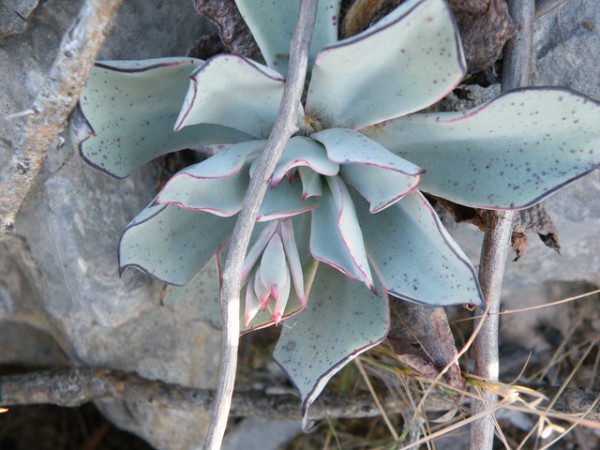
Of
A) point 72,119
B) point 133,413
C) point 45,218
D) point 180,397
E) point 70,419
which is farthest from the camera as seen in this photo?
point 70,419

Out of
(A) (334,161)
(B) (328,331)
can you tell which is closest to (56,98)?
(A) (334,161)

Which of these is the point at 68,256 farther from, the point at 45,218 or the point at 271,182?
the point at 271,182

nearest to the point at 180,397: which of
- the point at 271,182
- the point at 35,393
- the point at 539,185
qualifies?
the point at 35,393

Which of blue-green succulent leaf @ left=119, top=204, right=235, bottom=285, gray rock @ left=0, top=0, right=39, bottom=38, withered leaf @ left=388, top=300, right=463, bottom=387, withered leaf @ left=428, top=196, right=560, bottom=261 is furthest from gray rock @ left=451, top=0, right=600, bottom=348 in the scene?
gray rock @ left=0, top=0, right=39, bottom=38

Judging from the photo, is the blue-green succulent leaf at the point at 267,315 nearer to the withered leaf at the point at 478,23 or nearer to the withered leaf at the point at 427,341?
the withered leaf at the point at 427,341

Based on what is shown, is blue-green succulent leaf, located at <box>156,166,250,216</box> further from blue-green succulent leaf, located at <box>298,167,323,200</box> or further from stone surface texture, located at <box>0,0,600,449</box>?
stone surface texture, located at <box>0,0,600,449</box>

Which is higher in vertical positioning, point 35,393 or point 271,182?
point 271,182

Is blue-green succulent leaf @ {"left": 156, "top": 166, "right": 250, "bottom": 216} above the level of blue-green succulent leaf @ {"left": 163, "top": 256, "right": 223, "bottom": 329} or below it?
above
